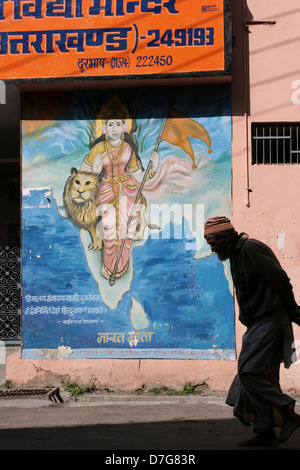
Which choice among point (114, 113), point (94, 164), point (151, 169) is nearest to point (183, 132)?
point (151, 169)

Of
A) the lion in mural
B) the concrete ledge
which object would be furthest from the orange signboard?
the concrete ledge

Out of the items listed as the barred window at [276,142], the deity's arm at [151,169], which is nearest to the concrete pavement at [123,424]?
the deity's arm at [151,169]

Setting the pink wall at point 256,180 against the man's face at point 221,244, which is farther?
the pink wall at point 256,180

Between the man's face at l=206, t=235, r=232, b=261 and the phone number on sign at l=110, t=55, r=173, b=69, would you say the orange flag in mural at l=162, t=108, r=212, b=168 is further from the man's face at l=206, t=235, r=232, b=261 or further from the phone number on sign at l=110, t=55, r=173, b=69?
the man's face at l=206, t=235, r=232, b=261

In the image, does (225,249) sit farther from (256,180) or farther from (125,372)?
(125,372)

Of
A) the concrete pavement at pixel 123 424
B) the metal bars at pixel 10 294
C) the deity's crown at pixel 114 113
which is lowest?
the concrete pavement at pixel 123 424

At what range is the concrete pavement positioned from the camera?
5.68 meters

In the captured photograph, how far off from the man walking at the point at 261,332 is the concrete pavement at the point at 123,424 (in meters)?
0.25

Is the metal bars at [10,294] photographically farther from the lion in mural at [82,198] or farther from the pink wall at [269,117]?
the pink wall at [269,117]

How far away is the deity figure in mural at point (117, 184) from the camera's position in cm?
898

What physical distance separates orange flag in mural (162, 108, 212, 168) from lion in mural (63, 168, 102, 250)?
1055mm

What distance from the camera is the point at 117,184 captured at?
9031 mm

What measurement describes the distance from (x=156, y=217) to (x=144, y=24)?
7.73 feet

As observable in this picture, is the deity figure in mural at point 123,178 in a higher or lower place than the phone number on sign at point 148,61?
lower
